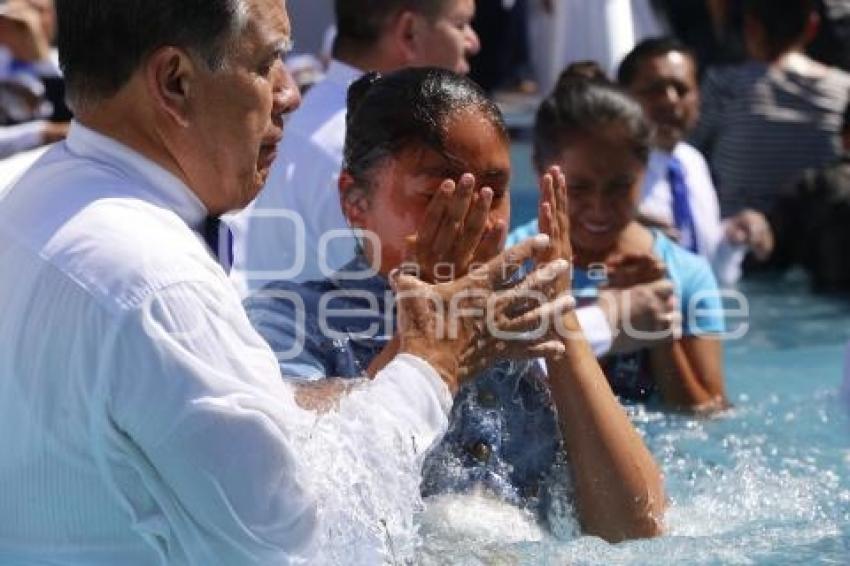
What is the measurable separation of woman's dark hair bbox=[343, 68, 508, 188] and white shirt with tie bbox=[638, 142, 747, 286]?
2602 mm

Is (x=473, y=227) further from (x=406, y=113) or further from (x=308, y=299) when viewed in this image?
(x=308, y=299)

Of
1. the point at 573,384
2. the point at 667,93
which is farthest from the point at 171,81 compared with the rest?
the point at 667,93

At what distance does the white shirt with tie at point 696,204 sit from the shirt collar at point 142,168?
3.46 metres

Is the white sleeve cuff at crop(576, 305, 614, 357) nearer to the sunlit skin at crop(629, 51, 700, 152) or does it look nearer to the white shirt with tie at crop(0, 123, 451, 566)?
the sunlit skin at crop(629, 51, 700, 152)

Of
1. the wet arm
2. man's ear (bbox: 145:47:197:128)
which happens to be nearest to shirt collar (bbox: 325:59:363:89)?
the wet arm

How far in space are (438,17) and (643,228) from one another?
907 millimetres

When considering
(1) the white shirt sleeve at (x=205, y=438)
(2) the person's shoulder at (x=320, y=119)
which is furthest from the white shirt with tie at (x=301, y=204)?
(1) the white shirt sleeve at (x=205, y=438)

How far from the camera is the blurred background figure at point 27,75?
24.9 ft

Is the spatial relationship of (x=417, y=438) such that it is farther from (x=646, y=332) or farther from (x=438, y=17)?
(x=438, y=17)

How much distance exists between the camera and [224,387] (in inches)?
92.6

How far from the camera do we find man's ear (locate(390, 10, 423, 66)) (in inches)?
204

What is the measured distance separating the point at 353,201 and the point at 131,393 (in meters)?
1.08

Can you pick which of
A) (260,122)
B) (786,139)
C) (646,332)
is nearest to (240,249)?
(646,332)

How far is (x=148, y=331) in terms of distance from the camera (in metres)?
2.32
